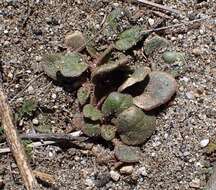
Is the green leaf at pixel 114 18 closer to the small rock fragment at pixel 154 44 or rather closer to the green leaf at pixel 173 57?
the small rock fragment at pixel 154 44

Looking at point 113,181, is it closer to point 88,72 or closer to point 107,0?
point 88,72

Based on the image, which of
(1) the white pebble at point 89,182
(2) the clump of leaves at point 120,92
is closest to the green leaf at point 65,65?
(2) the clump of leaves at point 120,92

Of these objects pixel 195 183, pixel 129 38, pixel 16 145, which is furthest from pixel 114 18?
pixel 195 183

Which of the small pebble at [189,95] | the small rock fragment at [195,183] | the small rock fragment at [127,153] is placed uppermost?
the small pebble at [189,95]

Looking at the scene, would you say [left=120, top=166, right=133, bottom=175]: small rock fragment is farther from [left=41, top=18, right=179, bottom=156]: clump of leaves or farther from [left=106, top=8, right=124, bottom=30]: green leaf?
[left=106, top=8, right=124, bottom=30]: green leaf

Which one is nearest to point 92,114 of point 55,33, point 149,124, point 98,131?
point 98,131

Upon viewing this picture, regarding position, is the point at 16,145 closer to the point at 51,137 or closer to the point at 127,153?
the point at 51,137

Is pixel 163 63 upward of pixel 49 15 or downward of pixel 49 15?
downward
